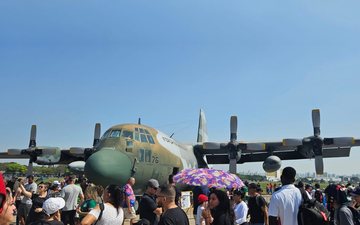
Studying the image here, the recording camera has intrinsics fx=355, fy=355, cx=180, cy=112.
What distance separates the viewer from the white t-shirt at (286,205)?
15.1ft

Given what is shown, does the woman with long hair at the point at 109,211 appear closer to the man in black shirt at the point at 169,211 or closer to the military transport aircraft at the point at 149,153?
the man in black shirt at the point at 169,211

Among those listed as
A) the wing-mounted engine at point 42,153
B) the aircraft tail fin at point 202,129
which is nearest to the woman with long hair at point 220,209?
the wing-mounted engine at point 42,153

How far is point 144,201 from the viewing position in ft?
22.2

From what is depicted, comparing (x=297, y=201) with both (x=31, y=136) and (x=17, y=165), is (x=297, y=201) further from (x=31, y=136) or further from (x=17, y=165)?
(x=17, y=165)

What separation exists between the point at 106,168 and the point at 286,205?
776 cm

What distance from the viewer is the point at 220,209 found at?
473cm

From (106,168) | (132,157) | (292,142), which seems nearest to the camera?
(106,168)

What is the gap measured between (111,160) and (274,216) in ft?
26.0

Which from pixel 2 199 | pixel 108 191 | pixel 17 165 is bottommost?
pixel 17 165

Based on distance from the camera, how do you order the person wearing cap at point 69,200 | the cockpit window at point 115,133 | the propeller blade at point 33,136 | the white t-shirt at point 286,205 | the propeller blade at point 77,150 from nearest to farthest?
the white t-shirt at point 286,205, the person wearing cap at point 69,200, the cockpit window at point 115,133, the propeller blade at point 77,150, the propeller blade at point 33,136

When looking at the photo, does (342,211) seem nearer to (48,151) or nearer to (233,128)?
(233,128)

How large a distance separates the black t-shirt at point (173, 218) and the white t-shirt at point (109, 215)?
2.39ft

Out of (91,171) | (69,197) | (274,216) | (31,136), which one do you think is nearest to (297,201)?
(274,216)

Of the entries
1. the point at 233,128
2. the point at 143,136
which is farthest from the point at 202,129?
the point at 143,136
